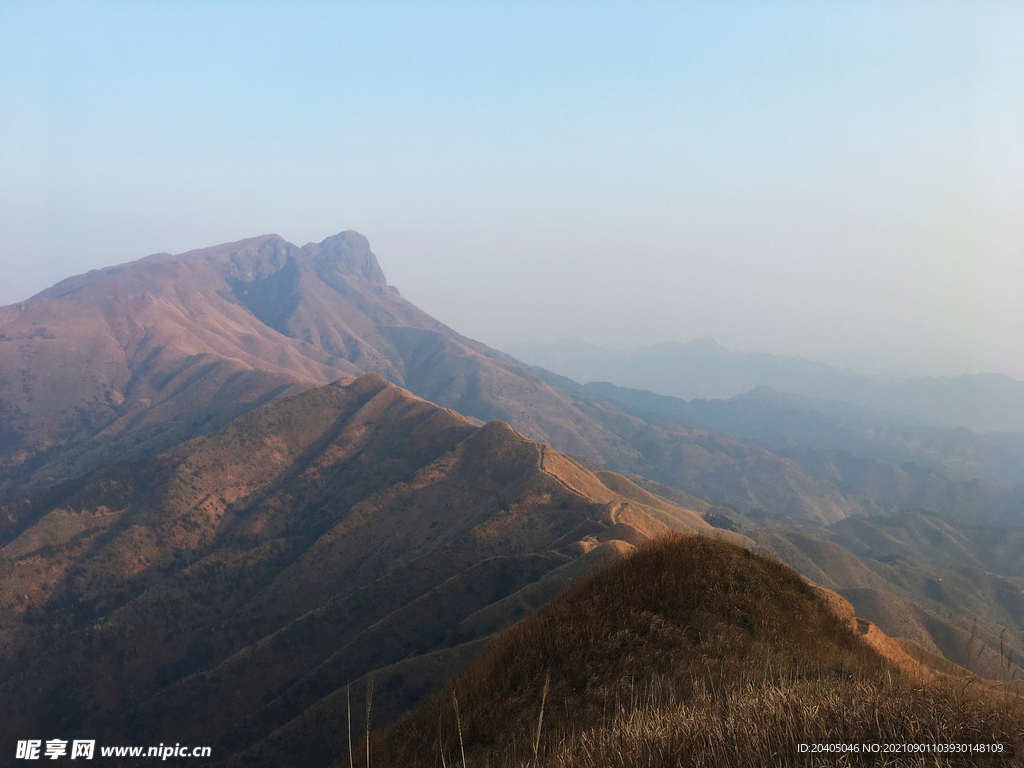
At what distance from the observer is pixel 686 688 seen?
9.41 metres

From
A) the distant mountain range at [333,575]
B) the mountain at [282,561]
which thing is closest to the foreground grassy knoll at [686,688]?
the distant mountain range at [333,575]

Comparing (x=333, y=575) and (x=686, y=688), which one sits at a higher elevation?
(x=686, y=688)

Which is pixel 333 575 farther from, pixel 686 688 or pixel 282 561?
pixel 686 688

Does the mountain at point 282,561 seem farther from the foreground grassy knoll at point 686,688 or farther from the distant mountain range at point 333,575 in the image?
the foreground grassy knoll at point 686,688

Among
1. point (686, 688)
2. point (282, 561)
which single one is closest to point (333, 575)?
point (282, 561)

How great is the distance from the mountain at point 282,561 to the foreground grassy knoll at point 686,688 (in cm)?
3040

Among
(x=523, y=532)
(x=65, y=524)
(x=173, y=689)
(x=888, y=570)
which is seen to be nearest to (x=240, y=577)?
(x=173, y=689)

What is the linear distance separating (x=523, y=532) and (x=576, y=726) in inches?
3047

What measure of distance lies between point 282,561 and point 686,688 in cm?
10402

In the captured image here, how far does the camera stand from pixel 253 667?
66.9 m

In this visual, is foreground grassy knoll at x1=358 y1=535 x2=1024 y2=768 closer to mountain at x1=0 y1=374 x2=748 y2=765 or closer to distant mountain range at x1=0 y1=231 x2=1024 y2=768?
distant mountain range at x1=0 y1=231 x2=1024 y2=768

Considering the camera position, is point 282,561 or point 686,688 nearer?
point 686,688

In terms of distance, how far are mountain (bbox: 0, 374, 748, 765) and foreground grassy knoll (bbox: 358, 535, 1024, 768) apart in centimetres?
3040

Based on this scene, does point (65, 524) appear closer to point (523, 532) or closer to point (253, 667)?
point (253, 667)
